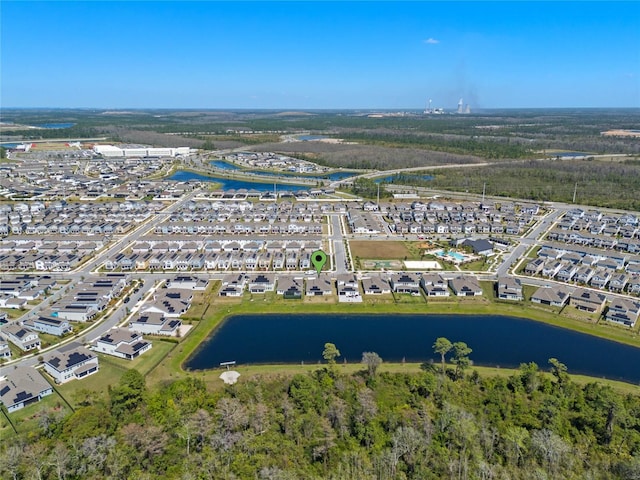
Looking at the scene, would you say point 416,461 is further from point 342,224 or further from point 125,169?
point 125,169

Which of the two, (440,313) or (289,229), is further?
(289,229)

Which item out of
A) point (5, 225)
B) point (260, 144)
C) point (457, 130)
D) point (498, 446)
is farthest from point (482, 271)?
point (457, 130)

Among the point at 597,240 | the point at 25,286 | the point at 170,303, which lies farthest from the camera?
the point at 597,240

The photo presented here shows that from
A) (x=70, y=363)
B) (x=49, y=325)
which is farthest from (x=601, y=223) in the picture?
(x=49, y=325)

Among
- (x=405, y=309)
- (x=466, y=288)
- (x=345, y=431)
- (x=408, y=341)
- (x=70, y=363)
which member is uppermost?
(x=70, y=363)

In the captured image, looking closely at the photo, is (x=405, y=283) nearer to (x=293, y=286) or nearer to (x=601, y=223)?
(x=293, y=286)

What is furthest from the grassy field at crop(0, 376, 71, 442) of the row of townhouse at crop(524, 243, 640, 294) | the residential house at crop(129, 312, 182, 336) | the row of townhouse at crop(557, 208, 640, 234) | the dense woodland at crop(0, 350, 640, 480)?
the row of townhouse at crop(557, 208, 640, 234)
